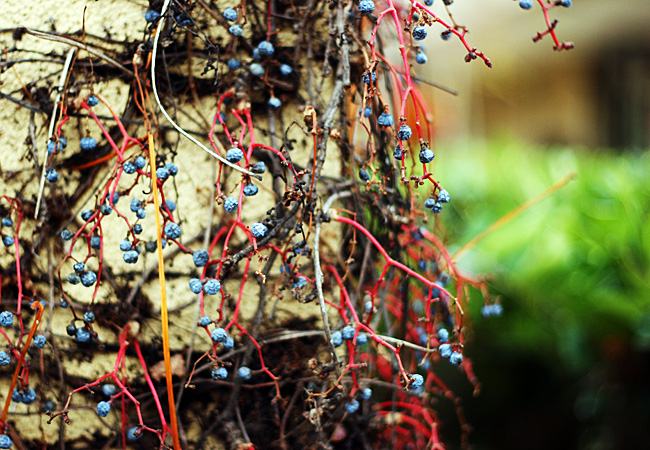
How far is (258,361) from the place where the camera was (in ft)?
3.22

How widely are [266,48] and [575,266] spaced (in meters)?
1.63

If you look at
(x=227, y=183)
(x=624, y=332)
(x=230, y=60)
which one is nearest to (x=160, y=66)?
(x=230, y=60)

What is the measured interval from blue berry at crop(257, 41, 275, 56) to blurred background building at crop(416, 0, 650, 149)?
502cm

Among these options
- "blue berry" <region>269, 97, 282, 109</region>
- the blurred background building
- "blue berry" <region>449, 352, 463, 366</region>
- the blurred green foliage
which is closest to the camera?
"blue berry" <region>449, 352, 463, 366</region>

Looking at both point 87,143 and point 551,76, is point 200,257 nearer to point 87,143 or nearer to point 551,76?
point 87,143

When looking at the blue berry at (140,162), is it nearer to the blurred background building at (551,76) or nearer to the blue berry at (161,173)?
the blue berry at (161,173)

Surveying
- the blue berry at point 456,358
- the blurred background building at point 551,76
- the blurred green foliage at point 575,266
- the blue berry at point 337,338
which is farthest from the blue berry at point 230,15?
the blurred background building at point 551,76

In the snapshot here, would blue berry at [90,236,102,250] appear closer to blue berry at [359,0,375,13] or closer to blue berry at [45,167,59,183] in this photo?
blue berry at [45,167,59,183]

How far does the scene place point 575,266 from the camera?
2.09 metres

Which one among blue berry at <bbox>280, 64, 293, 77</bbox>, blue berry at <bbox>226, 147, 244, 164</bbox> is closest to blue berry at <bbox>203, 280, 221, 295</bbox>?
blue berry at <bbox>226, 147, 244, 164</bbox>

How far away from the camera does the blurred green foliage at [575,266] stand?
2018 millimetres

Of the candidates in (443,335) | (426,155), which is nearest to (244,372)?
(443,335)

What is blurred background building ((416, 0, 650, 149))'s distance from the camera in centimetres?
580

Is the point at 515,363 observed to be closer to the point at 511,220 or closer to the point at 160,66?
the point at 511,220
